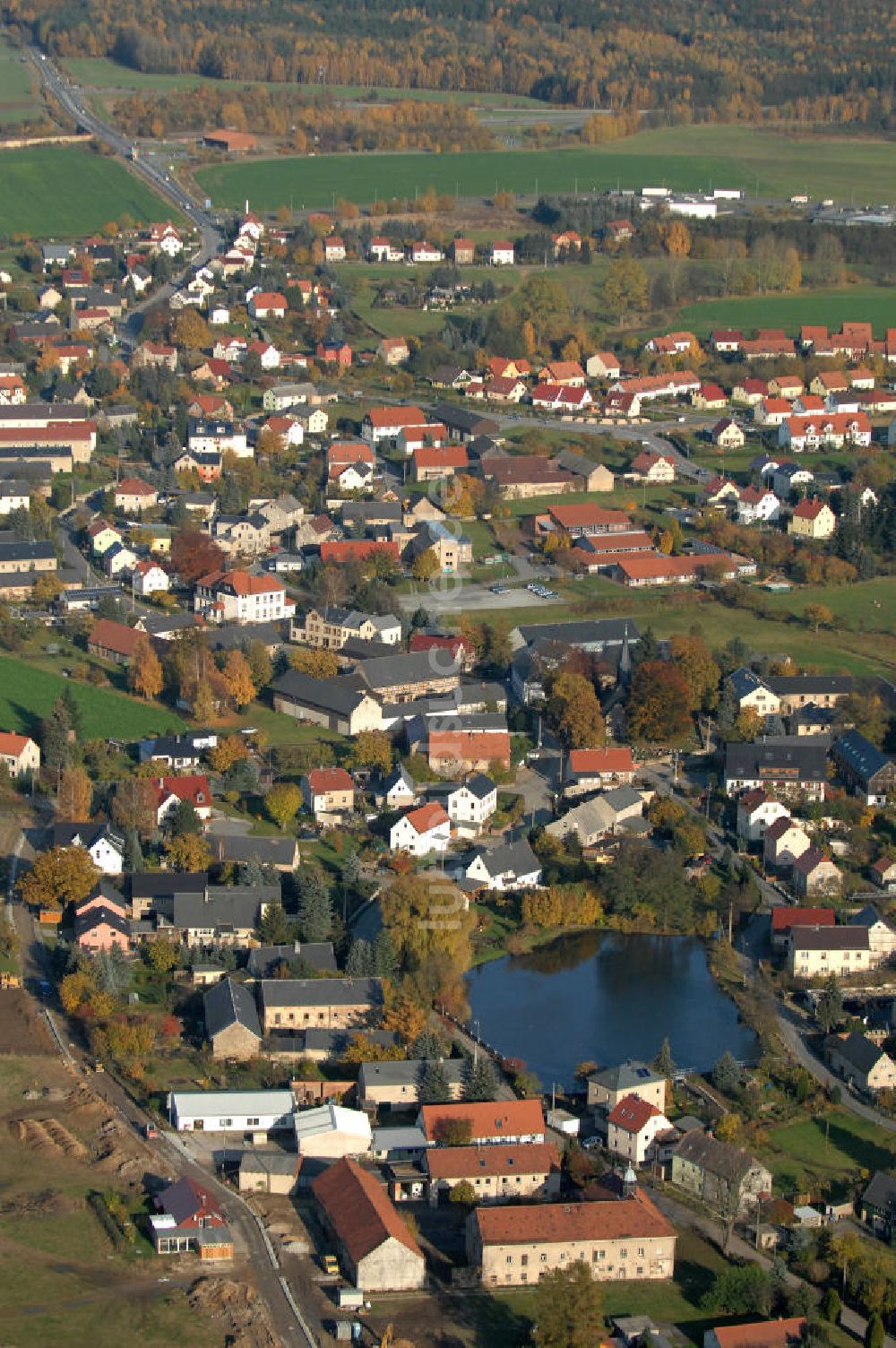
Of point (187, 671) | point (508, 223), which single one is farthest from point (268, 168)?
point (187, 671)

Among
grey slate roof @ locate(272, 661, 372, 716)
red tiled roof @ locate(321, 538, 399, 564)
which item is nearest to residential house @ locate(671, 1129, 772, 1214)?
grey slate roof @ locate(272, 661, 372, 716)

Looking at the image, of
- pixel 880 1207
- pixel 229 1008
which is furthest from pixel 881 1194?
pixel 229 1008

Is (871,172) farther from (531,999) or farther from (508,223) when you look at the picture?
(531,999)

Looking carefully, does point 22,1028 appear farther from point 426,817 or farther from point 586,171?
point 586,171

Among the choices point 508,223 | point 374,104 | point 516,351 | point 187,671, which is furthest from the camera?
point 374,104

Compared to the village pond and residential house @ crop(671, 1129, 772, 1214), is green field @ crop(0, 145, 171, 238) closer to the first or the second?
the village pond

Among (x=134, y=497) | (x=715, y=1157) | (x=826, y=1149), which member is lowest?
(x=826, y=1149)
